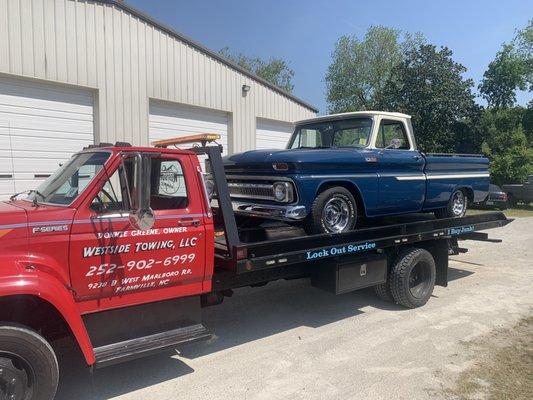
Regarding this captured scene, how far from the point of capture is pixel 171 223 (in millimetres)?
4207

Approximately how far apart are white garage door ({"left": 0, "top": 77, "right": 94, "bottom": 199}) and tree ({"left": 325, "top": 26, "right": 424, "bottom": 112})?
103 feet

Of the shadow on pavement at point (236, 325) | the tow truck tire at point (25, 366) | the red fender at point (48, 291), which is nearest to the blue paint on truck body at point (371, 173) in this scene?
the shadow on pavement at point (236, 325)

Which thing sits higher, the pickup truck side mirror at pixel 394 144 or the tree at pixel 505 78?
the tree at pixel 505 78

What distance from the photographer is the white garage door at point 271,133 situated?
14094 millimetres

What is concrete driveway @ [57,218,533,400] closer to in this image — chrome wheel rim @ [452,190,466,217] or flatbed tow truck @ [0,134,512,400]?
flatbed tow truck @ [0,134,512,400]

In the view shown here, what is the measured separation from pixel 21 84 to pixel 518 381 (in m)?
9.07

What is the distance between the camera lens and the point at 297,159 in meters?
5.31

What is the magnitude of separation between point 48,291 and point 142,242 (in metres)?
0.84

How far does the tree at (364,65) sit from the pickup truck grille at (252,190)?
1338 inches

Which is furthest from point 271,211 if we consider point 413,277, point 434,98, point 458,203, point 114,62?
point 434,98

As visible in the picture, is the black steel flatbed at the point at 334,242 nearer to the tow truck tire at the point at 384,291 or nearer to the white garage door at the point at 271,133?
the tow truck tire at the point at 384,291

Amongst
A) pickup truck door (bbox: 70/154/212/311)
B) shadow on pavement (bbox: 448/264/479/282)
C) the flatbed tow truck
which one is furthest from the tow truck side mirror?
shadow on pavement (bbox: 448/264/479/282)

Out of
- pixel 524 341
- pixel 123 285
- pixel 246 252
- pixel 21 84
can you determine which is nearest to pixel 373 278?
pixel 524 341

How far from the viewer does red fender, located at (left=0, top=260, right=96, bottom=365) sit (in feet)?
10.8
